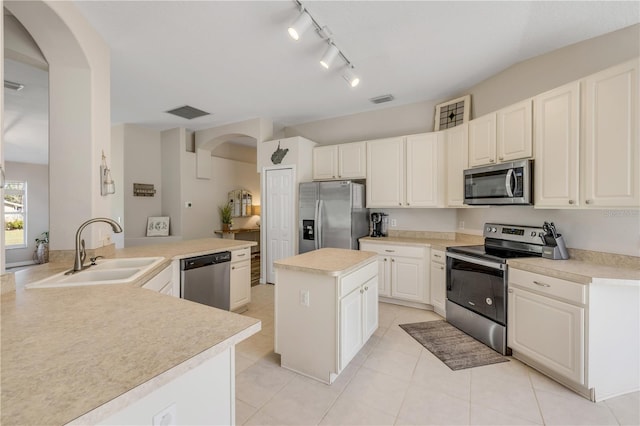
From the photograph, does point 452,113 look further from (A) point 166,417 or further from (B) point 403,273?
(A) point 166,417

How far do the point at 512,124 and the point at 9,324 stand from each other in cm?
367

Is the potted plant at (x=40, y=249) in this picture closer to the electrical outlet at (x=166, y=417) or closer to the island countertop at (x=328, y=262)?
the island countertop at (x=328, y=262)

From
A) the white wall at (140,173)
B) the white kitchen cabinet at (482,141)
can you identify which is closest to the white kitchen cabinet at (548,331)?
the white kitchen cabinet at (482,141)

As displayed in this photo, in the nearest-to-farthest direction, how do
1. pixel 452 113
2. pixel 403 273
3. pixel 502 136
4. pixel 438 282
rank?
pixel 502 136, pixel 438 282, pixel 403 273, pixel 452 113

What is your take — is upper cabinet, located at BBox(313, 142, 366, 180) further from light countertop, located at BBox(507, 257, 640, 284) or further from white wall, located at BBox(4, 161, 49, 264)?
white wall, located at BBox(4, 161, 49, 264)

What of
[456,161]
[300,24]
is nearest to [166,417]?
[300,24]

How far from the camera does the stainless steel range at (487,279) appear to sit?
2.43 m

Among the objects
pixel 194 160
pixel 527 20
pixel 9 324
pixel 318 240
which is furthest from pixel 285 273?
pixel 194 160

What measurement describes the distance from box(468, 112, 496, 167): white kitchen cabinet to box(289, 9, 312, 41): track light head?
211cm

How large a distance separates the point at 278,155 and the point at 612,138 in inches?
148

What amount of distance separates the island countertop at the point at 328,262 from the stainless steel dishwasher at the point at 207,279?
3.43ft

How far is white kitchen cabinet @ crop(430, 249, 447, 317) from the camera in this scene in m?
3.16

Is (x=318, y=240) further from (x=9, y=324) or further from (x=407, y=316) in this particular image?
(x=9, y=324)

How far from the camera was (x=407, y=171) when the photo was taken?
3703 millimetres
